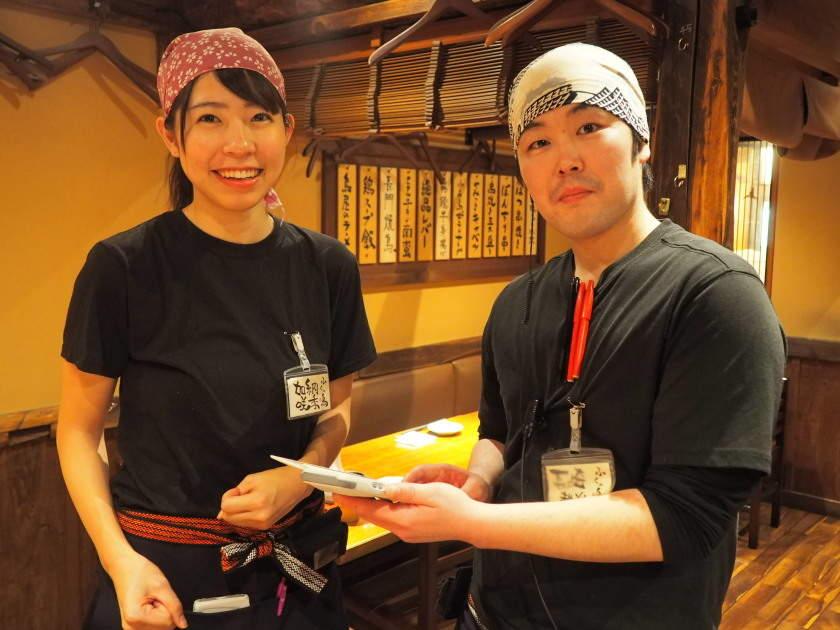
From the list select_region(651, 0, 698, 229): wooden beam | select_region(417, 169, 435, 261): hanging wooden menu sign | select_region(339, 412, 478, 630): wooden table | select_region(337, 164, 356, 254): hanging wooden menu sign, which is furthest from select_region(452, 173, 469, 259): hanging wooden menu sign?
select_region(651, 0, 698, 229): wooden beam

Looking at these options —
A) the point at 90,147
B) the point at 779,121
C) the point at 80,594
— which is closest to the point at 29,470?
the point at 80,594

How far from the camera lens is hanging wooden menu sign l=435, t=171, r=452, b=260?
17.6ft

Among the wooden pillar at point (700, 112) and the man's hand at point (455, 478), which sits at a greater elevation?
the wooden pillar at point (700, 112)

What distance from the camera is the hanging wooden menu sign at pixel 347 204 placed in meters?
4.60

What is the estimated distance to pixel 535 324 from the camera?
1349 millimetres

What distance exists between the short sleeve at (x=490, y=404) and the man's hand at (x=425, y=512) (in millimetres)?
427

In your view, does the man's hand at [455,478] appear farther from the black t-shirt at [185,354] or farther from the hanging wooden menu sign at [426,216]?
the hanging wooden menu sign at [426,216]

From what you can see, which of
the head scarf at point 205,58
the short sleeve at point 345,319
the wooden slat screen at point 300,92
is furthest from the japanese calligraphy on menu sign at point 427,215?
the head scarf at point 205,58

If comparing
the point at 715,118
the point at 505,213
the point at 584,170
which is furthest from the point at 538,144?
the point at 505,213

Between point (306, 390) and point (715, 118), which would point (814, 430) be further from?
point (306, 390)

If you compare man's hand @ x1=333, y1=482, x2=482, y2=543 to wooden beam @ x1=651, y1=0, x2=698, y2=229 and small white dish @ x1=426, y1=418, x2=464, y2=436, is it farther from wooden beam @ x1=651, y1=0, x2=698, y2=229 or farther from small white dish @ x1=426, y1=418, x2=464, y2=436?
small white dish @ x1=426, y1=418, x2=464, y2=436

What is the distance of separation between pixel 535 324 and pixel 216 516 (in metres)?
0.74

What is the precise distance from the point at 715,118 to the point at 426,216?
3.02 metres

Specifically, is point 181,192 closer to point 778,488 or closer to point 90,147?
point 90,147
